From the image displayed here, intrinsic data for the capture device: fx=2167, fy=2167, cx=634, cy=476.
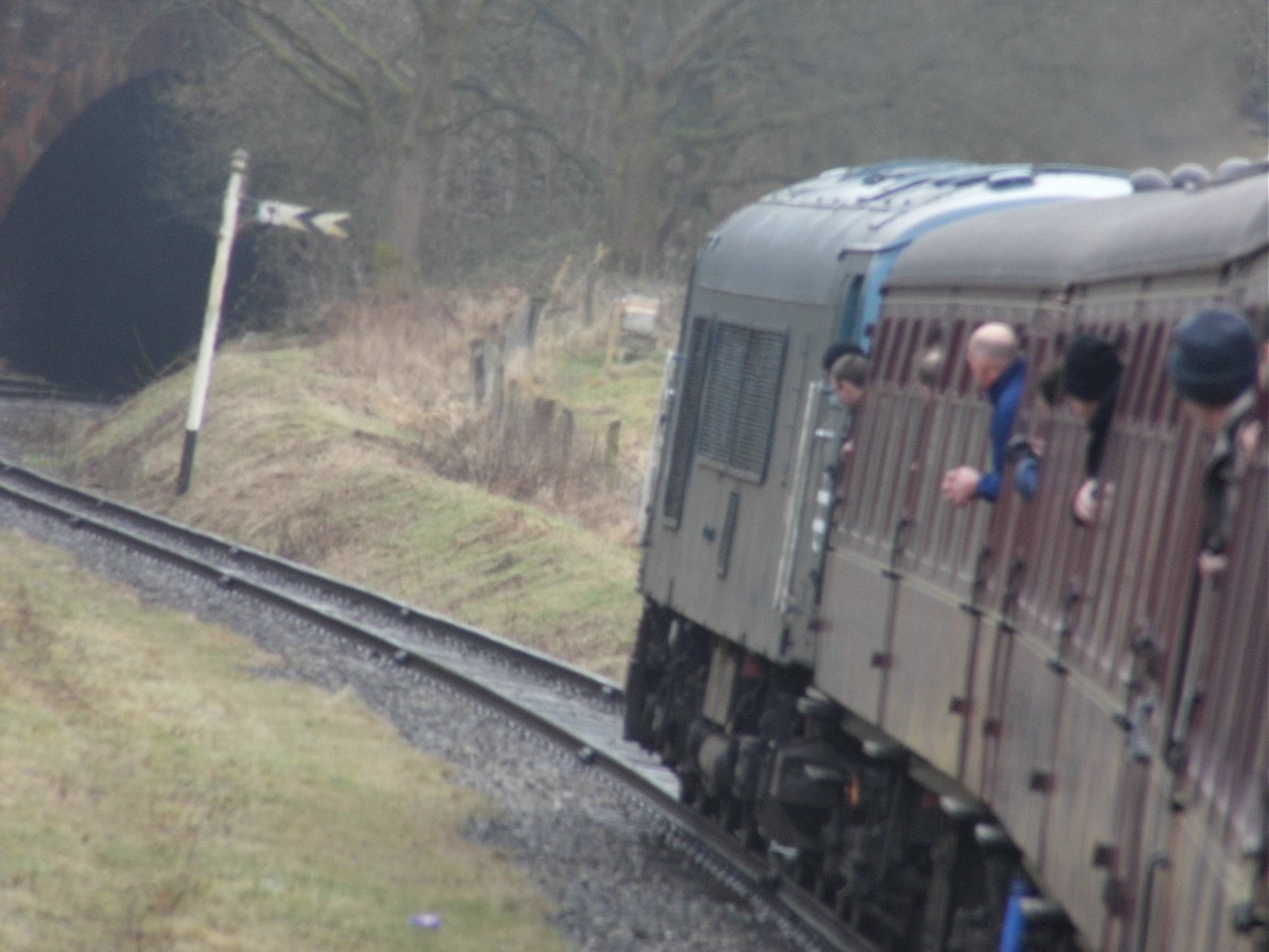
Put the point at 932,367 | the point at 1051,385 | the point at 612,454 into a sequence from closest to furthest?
1. the point at 1051,385
2. the point at 932,367
3. the point at 612,454

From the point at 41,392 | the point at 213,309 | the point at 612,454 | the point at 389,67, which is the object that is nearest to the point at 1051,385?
the point at 612,454

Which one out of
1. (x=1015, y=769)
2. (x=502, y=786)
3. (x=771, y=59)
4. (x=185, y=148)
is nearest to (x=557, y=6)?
(x=771, y=59)

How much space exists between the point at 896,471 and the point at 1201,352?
4829mm

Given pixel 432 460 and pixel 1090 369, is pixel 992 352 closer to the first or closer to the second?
pixel 1090 369

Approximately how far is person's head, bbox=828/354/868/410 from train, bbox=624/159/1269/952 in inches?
1.4

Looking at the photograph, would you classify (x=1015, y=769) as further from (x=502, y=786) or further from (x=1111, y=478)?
(x=502, y=786)

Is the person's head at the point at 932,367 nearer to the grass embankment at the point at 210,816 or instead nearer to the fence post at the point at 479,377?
the grass embankment at the point at 210,816

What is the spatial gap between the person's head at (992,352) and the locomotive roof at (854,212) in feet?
7.97

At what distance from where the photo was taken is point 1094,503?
5.91m

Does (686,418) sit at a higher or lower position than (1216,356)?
lower

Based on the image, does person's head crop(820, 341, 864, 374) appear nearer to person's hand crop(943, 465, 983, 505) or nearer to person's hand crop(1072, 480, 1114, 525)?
person's hand crop(943, 465, 983, 505)

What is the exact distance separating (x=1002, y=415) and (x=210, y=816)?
14.1 ft

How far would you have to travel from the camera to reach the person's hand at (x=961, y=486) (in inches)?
290

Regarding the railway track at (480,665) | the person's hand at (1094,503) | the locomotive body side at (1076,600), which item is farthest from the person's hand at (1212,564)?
the railway track at (480,665)
